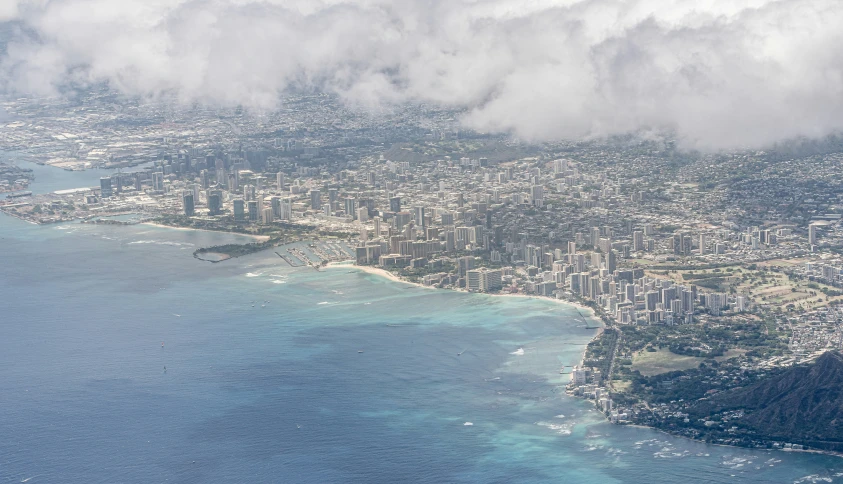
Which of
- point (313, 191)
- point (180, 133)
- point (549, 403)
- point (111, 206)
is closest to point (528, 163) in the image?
point (313, 191)

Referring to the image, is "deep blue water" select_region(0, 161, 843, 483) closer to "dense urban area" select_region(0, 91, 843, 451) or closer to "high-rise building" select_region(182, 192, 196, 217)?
"dense urban area" select_region(0, 91, 843, 451)

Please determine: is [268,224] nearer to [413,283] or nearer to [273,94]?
[413,283]

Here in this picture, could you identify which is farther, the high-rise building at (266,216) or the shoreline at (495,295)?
the high-rise building at (266,216)

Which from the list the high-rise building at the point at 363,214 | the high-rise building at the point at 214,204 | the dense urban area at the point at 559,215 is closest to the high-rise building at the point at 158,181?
the dense urban area at the point at 559,215

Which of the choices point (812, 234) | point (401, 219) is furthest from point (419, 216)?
point (812, 234)

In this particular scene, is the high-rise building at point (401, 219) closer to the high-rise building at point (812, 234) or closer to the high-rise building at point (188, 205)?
the high-rise building at point (188, 205)

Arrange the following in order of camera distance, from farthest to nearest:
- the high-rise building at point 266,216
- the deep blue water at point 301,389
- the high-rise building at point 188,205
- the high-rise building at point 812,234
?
the high-rise building at point 188,205, the high-rise building at point 266,216, the high-rise building at point 812,234, the deep blue water at point 301,389
